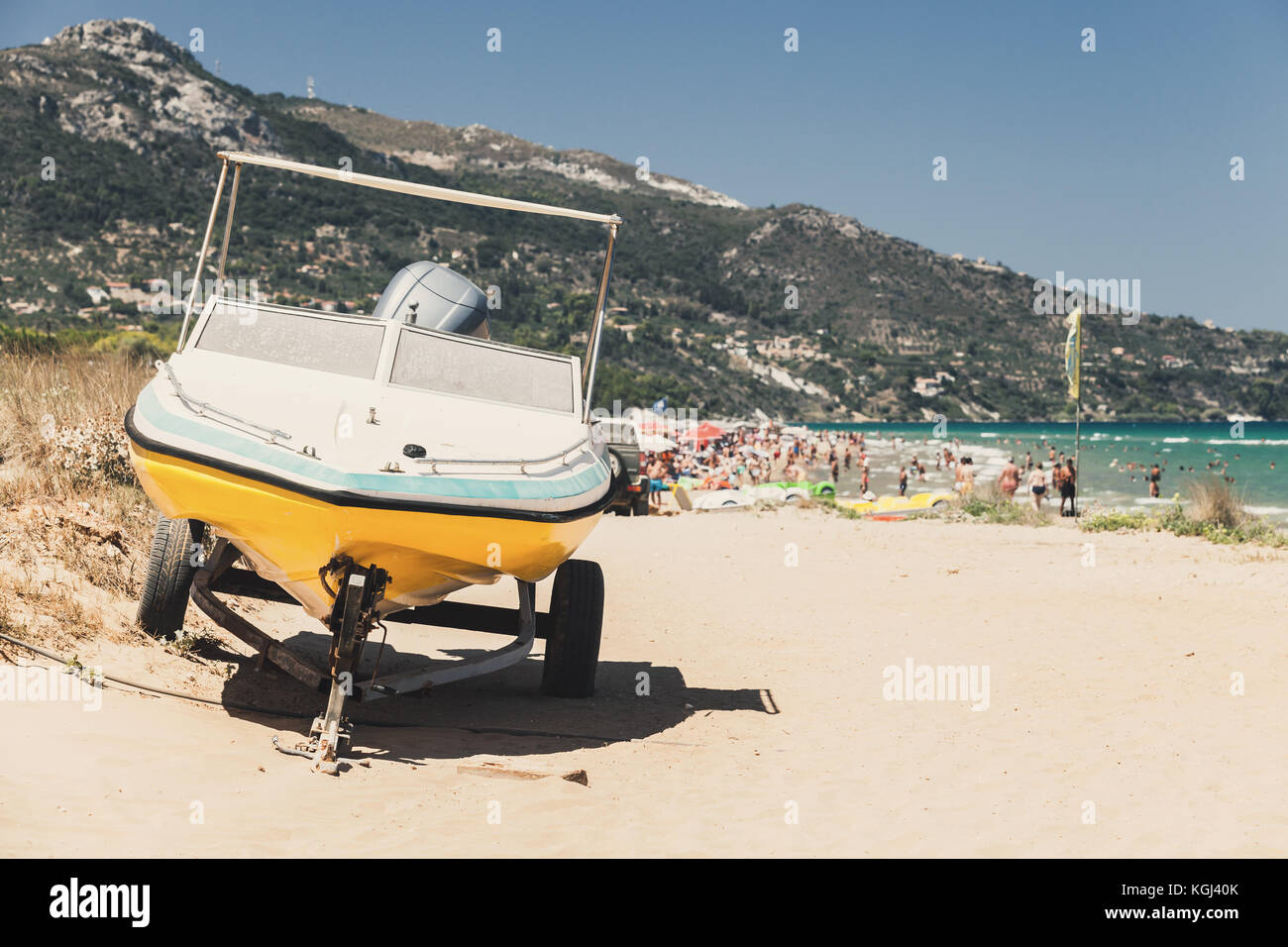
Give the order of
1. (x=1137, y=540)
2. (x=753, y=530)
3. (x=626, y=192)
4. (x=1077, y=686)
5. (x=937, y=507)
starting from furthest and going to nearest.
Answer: (x=626, y=192) → (x=937, y=507) → (x=753, y=530) → (x=1137, y=540) → (x=1077, y=686)

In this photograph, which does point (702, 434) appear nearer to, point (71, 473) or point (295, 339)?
point (71, 473)

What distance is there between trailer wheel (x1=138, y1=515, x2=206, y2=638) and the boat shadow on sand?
1.77 ft

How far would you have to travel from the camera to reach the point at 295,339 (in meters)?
6.80

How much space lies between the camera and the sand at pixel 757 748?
429 centimetres

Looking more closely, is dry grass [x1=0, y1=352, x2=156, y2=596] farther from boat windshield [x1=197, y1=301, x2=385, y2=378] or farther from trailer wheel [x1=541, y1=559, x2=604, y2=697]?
trailer wheel [x1=541, y1=559, x2=604, y2=697]

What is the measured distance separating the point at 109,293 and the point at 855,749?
64.0m

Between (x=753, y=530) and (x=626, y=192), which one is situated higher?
(x=626, y=192)

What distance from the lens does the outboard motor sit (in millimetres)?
8047

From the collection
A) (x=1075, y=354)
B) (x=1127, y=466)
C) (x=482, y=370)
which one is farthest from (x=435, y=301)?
(x=1127, y=466)

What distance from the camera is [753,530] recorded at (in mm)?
17688

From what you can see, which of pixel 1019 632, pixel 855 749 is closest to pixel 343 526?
pixel 855 749

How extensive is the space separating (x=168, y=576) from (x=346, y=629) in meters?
2.49
